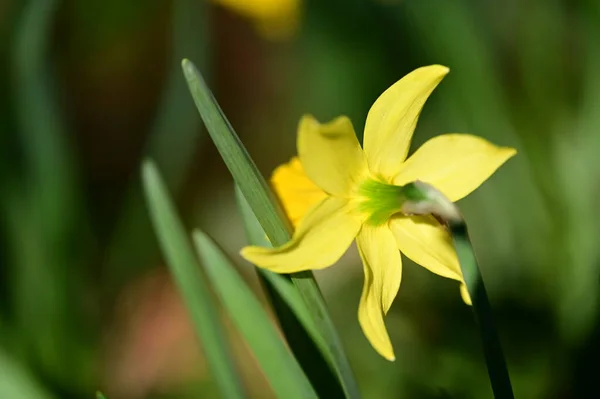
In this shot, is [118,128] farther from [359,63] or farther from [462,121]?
[462,121]

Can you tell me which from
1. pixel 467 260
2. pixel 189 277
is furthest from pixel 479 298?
pixel 189 277

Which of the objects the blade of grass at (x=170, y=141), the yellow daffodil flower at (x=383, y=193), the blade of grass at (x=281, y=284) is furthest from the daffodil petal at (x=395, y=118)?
the blade of grass at (x=170, y=141)

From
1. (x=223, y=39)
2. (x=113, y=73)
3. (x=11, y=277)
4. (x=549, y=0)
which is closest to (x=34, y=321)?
(x=11, y=277)

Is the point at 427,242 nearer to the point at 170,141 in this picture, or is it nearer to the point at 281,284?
the point at 281,284

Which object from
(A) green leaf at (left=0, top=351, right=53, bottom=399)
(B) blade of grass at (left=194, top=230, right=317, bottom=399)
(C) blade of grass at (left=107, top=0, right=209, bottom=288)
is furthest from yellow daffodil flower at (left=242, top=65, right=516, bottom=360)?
(C) blade of grass at (left=107, top=0, right=209, bottom=288)

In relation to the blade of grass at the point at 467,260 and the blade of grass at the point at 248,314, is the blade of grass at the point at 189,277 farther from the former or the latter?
the blade of grass at the point at 467,260
